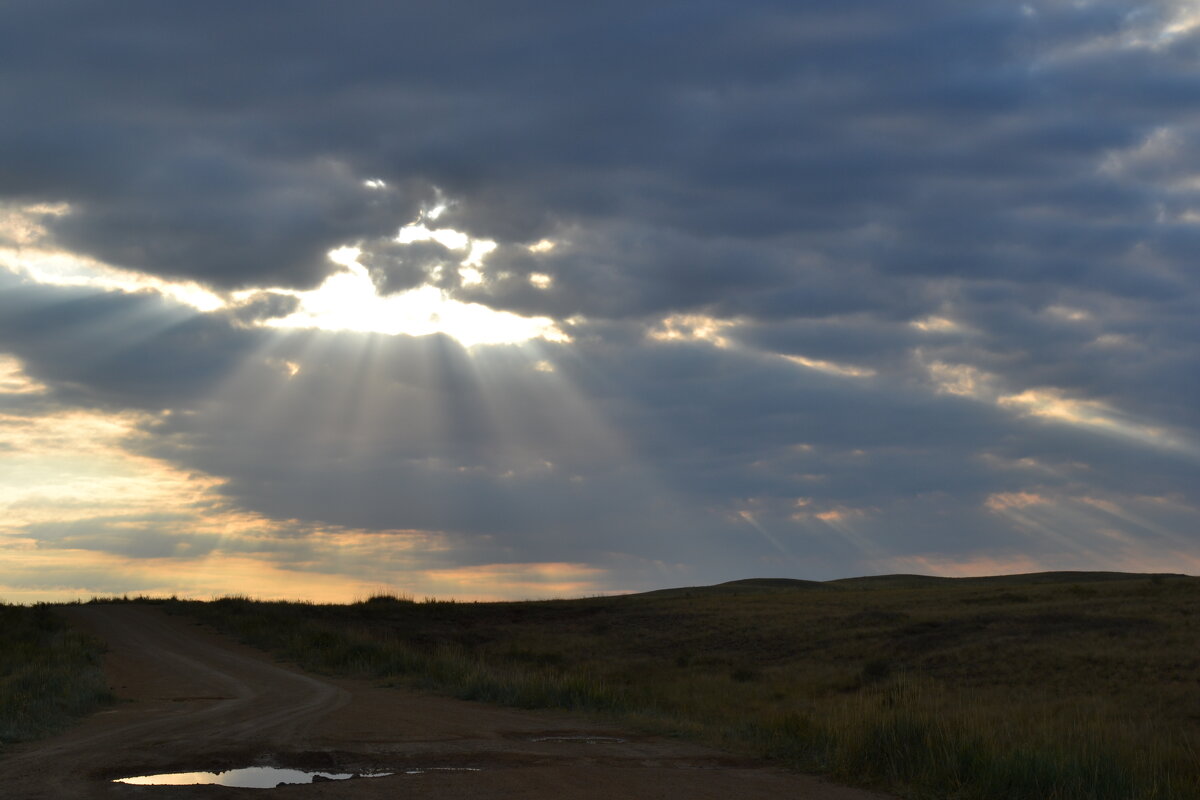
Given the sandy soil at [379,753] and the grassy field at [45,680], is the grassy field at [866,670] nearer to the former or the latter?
the sandy soil at [379,753]

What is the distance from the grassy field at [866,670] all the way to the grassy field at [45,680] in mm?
5844

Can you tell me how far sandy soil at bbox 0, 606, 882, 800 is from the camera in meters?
9.62

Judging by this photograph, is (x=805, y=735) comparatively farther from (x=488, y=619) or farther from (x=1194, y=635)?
(x=488, y=619)

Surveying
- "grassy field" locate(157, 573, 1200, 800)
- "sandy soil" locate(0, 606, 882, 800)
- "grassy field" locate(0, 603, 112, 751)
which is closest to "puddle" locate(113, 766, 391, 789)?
"sandy soil" locate(0, 606, 882, 800)

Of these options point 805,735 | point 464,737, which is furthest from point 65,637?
point 805,735

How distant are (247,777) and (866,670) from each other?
2370cm

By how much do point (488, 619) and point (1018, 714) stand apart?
36.8 metres

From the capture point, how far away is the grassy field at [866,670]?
11391mm

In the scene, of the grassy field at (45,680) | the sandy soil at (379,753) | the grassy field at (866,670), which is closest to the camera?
the sandy soil at (379,753)

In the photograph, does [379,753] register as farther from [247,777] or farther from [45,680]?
[45,680]

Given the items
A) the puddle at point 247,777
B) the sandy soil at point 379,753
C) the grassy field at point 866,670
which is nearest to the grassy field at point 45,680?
the sandy soil at point 379,753

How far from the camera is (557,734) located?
14195 mm

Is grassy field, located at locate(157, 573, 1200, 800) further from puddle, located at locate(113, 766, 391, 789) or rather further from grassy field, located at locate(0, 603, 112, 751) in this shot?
grassy field, located at locate(0, 603, 112, 751)

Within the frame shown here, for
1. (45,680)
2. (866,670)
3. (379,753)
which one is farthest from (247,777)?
(866,670)
